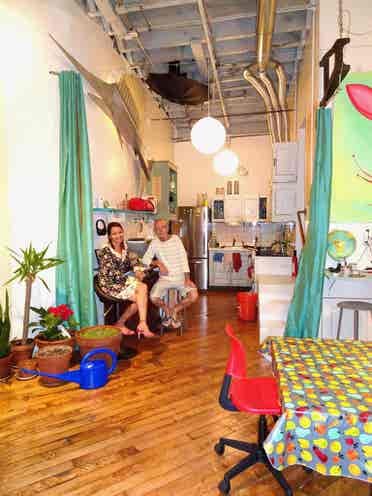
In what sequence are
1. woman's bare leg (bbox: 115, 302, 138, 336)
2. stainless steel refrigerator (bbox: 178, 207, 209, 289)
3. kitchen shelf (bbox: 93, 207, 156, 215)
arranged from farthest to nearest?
stainless steel refrigerator (bbox: 178, 207, 209, 289), kitchen shelf (bbox: 93, 207, 156, 215), woman's bare leg (bbox: 115, 302, 138, 336)

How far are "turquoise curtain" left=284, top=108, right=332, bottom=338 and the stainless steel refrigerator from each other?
4125 millimetres

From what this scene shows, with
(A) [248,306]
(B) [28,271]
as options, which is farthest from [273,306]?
A: (B) [28,271]

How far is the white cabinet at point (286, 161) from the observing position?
4781 millimetres

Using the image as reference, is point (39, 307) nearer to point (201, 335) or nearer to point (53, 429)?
point (53, 429)

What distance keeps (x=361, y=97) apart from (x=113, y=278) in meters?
3.05

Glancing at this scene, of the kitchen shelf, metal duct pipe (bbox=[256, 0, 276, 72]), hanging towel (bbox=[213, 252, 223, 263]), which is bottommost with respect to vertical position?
hanging towel (bbox=[213, 252, 223, 263])

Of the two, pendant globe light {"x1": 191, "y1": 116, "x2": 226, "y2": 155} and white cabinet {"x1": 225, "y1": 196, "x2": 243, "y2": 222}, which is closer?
pendant globe light {"x1": 191, "y1": 116, "x2": 226, "y2": 155}

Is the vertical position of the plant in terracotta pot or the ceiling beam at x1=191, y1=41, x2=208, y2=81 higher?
the ceiling beam at x1=191, y1=41, x2=208, y2=81

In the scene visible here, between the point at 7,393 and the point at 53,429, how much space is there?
0.69 metres

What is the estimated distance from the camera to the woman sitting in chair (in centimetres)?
356

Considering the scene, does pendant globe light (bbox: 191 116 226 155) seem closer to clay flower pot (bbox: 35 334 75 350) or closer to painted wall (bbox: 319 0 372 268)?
painted wall (bbox: 319 0 372 268)

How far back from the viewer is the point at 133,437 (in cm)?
219

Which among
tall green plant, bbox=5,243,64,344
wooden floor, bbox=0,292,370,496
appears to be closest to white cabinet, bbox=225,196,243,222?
wooden floor, bbox=0,292,370,496

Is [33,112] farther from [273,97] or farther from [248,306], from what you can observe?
[248,306]
